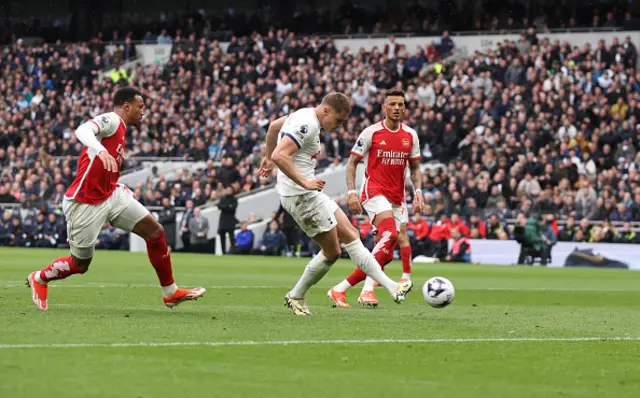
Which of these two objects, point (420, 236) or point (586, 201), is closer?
point (586, 201)

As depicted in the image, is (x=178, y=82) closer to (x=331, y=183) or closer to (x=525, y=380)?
(x=331, y=183)

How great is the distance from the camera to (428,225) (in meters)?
29.4

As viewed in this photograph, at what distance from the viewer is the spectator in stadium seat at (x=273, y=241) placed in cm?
3136

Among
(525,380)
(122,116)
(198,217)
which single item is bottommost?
(198,217)

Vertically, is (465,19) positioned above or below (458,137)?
above

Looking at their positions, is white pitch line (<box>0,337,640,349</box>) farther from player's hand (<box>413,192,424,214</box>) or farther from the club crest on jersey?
player's hand (<box>413,192,424,214</box>)

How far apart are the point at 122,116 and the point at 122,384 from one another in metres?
5.32

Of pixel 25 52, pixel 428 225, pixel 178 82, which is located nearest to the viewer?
pixel 428 225

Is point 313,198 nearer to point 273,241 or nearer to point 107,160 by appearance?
point 107,160

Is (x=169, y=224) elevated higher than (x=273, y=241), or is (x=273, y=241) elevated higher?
(x=169, y=224)

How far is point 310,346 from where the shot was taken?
8.28 meters

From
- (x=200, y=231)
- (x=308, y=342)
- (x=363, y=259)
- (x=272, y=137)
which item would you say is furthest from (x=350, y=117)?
(x=308, y=342)

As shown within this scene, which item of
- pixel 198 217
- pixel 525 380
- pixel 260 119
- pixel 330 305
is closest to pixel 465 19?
pixel 260 119

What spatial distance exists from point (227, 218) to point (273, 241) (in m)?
1.51
